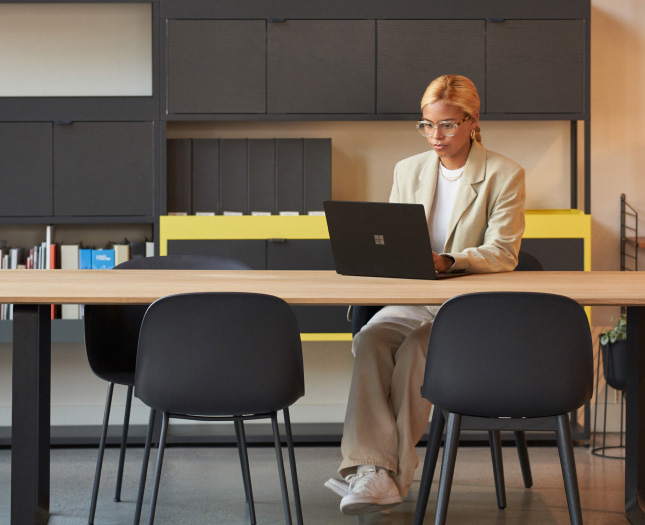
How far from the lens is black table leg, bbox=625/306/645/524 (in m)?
2.56

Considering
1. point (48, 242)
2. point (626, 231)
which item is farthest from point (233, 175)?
point (626, 231)

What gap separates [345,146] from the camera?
4129 mm

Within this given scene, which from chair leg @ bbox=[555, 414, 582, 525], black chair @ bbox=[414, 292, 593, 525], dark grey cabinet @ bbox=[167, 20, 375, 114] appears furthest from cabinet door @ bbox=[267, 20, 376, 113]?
chair leg @ bbox=[555, 414, 582, 525]

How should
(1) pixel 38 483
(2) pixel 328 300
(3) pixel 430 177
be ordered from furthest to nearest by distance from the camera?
(3) pixel 430 177 < (1) pixel 38 483 < (2) pixel 328 300

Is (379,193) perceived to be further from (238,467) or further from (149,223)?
(238,467)

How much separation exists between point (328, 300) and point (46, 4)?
8.93 ft

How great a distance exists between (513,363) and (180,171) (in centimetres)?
215

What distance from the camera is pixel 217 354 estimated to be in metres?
2.13

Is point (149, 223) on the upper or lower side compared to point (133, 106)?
lower

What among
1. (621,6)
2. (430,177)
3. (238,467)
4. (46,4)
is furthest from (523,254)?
(46,4)

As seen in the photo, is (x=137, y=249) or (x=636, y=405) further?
(x=137, y=249)

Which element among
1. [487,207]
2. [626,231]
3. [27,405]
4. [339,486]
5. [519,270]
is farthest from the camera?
[626,231]

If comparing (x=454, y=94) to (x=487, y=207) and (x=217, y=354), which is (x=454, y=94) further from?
(x=217, y=354)

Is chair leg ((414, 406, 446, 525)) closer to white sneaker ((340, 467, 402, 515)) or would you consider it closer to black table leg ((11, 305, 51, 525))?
white sneaker ((340, 467, 402, 515))
